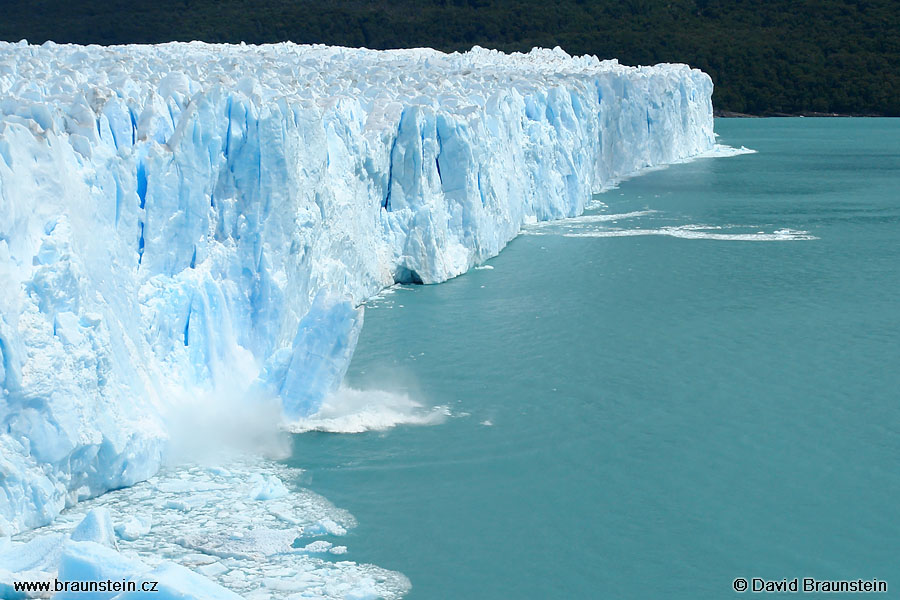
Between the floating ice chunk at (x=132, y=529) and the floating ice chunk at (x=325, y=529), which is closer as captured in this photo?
the floating ice chunk at (x=132, y=529)

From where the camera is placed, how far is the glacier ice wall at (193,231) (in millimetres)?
6859

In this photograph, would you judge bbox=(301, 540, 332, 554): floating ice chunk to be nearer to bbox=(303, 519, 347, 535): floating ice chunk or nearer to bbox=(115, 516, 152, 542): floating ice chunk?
bbox=(303, 519, 347, 535): floating ice chunk

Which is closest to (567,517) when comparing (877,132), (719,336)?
(719,336)

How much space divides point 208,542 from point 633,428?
3.82m

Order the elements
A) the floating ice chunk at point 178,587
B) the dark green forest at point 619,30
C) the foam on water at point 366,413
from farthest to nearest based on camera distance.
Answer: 1. the dark green forest at point 619,30
2. the foam on water at point 366,413
3. the floating ice chunk at point 178,587

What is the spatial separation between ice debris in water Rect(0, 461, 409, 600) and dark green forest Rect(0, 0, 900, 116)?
4297 cm

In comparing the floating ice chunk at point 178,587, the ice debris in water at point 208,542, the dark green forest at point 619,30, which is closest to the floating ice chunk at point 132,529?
the ice debris in water at point 208,542

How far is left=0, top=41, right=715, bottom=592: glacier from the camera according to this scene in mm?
6859

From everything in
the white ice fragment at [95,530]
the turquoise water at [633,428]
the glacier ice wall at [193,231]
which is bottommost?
the turquoise water at [633,428]

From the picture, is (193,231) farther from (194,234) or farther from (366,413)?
(366,413)

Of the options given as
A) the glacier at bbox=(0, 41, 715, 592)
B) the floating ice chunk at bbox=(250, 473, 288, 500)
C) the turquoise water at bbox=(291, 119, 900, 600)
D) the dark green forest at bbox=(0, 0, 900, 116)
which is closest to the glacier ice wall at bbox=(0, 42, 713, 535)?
the glacier at bbox=(0, 41, 715, 592)

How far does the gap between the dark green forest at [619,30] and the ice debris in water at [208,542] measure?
4297 cm

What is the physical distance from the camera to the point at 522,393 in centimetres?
987

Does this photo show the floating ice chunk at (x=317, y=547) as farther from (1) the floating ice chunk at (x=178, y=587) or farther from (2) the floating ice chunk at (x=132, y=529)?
(1) the floating ice chunk at (x=178, y=587)
